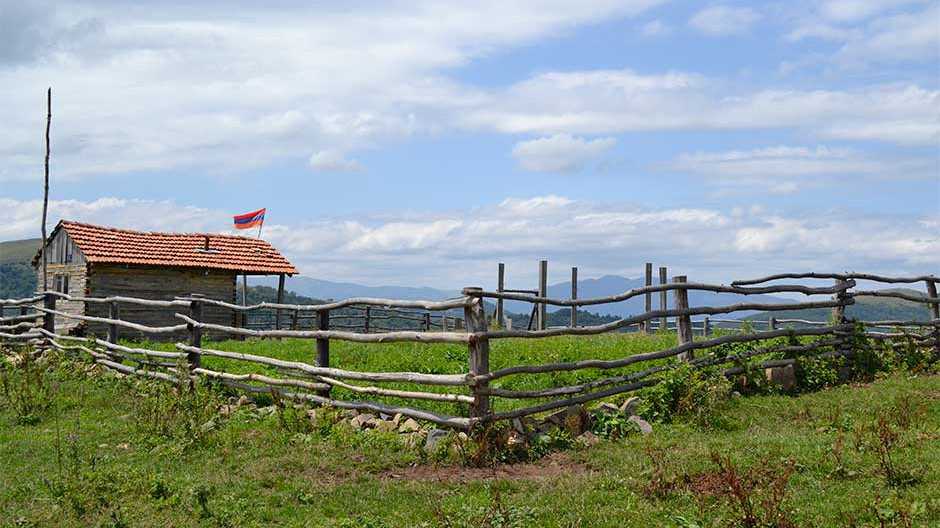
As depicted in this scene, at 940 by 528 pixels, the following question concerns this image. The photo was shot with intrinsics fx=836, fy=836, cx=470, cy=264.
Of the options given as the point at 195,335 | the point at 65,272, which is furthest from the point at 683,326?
the point at 65,272

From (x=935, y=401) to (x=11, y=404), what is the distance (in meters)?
12.3

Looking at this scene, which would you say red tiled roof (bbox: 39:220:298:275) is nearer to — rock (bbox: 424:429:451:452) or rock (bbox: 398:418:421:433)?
rock (bbox: 398:418:421:433)

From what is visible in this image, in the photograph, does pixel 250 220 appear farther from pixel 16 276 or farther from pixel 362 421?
pixel 16 276

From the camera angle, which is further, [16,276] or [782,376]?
[16,276]

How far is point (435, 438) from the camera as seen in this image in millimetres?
8172

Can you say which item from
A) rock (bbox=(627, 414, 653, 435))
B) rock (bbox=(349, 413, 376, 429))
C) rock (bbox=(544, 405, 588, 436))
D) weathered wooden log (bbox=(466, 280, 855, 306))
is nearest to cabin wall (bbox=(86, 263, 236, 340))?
rock (bbox=(349, 413, 376, 429))

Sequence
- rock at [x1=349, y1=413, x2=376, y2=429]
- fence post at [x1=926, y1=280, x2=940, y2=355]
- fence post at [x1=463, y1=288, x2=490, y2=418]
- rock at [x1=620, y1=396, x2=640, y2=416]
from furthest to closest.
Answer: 1. fence post at [x1=926, y1=280, x2=940, y2=355]
2. rock at [x1=349, y1=413, x2=376, y2=429]
3. rock at [x1=620, y1=396, x2=640, y2=416]
4. fence post at [x1=463, y1=288, x2=490, y2=418]

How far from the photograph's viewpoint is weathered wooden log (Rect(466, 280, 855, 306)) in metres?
8.59

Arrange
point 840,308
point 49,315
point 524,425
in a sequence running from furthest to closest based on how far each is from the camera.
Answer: point 49,315, point 840,308, point 524,425

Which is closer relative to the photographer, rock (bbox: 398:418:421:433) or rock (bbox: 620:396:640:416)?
rock (bbox: 398:418:421:433)

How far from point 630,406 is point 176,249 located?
23.6 meters

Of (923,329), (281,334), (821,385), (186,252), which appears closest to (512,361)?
(281,334)

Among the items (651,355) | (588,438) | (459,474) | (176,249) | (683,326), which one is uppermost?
(176,249)

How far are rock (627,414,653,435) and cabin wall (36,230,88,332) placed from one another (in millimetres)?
21758
